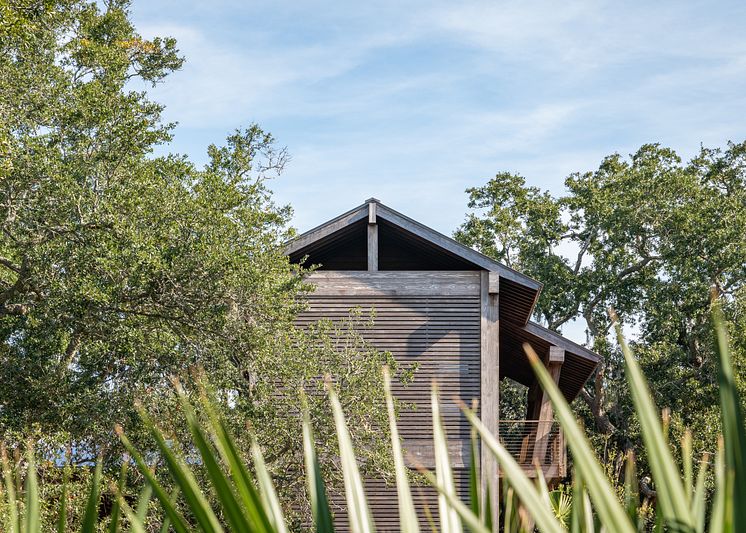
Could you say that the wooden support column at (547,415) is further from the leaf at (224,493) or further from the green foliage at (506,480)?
the leaf at (224,493)

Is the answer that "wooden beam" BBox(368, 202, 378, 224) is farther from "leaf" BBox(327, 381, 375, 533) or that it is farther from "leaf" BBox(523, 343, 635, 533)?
"leaf" BBox(523, 343, 635, 533)

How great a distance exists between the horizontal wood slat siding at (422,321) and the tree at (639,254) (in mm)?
11853

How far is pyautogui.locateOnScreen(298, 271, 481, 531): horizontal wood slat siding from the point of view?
17312mm

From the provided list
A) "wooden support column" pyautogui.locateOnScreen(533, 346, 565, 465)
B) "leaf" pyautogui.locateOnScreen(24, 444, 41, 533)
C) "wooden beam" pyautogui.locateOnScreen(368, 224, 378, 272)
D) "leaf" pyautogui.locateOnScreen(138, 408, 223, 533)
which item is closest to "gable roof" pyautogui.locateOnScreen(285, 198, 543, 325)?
"wooden beam" pyautogui.locateOnScreen(368, 224, 378, 272)

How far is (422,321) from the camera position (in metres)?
17.4

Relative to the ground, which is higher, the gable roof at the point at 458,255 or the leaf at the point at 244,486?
the gable roof at the point at 458,255

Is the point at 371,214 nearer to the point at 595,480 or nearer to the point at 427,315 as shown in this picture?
the point at 427,315

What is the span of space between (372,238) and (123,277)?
22.5 feet

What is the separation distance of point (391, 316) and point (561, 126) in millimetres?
23289

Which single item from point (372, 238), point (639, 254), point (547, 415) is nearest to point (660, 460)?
point (372, 238)

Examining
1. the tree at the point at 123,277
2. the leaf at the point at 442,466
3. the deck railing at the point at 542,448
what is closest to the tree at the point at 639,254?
the deck railing at the point at 542,448

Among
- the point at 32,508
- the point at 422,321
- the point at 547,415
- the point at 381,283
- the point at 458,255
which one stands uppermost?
the point at 458,255

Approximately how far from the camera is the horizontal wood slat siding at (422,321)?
56.8 feet

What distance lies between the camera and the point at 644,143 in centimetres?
3253
